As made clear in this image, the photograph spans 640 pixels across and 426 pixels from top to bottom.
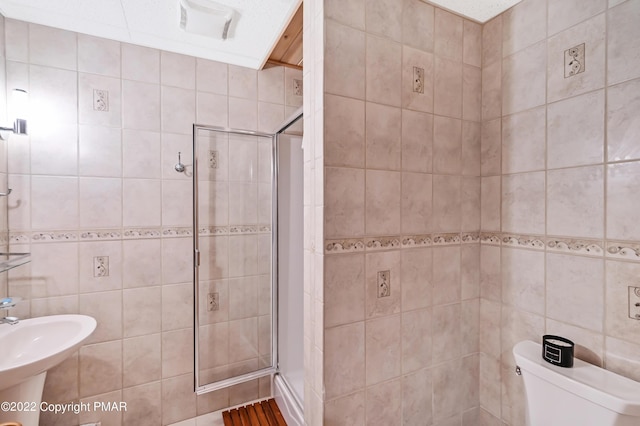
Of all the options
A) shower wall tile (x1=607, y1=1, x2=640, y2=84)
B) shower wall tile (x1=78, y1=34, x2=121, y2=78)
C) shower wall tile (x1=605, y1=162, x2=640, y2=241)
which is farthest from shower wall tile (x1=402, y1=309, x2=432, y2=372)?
shower wall tile (x1=78, y1=34, x2=121, y2=78)

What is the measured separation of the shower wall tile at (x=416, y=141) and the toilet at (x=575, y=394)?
0.83 metres

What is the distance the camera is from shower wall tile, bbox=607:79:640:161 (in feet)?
2.76

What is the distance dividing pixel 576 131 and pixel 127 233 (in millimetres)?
2200

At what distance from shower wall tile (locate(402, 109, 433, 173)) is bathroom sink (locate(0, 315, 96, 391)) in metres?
1.62

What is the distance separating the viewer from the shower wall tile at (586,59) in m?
0.92

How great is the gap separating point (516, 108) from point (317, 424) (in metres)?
1.54

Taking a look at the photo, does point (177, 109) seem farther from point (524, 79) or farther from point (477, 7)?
point (524, 79)

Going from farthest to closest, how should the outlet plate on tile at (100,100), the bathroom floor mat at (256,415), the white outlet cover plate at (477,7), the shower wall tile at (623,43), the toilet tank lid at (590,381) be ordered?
the bathroom floor mat at (256,415) → the outlet plate on tile at (100,100) → the white outlet cover plate at (477,7) → the shower wall tile at (623,43) → the toilet tank lid at (590,381)

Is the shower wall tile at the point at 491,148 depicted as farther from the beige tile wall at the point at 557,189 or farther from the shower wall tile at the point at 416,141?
the shower wall tile at the point at 416,141

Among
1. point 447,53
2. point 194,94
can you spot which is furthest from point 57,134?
point 447,53

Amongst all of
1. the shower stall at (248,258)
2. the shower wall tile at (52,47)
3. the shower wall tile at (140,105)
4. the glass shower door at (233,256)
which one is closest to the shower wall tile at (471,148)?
the shower stall at (248,258)

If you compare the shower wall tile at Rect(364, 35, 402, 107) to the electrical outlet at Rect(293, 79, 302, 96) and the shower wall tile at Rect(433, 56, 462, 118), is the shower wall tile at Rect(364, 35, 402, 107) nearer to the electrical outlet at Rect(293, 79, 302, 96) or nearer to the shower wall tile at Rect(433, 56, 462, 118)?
the shower wall tile at Rect(433, 56, 462, 118)

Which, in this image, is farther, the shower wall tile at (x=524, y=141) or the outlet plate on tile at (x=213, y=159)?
the outlet plate on tile at (x=213, y=159)

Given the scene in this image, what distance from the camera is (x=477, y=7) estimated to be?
1.19m
